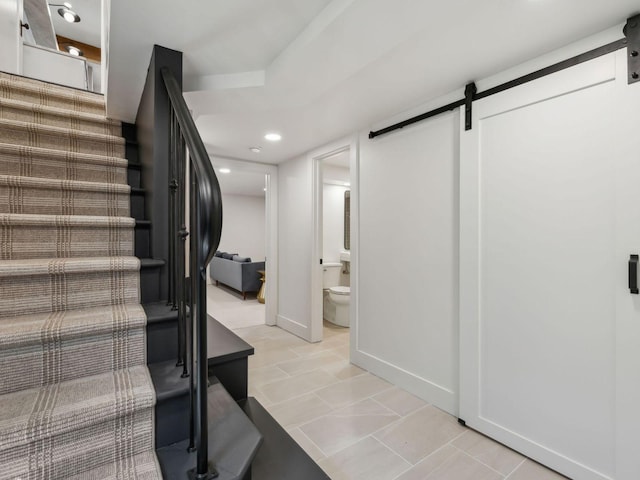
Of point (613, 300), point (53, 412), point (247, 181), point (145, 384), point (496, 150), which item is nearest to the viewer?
point (53, 412)

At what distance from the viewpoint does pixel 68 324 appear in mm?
1013

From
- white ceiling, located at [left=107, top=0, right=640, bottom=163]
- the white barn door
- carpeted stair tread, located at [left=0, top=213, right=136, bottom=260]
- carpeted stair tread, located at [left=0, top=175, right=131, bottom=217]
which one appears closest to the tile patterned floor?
the white barn door

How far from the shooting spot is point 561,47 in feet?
5.14

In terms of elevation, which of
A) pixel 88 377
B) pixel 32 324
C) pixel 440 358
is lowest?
pixel 440 358

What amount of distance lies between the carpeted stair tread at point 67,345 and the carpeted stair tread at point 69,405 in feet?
0.12

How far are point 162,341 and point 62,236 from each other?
732 millimetres

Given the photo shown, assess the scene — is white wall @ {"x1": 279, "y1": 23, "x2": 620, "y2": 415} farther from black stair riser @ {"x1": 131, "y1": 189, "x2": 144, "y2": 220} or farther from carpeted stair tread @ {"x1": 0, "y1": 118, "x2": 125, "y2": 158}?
carpeted stair tread @ {"x1": 0, "y1": 118, "x2": 125, "y2": 158}

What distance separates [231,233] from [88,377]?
6921mm

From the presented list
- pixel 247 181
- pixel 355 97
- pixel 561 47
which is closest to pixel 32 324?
pixel 355 97

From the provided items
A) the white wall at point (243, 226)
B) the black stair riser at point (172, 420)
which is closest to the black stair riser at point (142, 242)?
the black stair riser at point (172, 420)

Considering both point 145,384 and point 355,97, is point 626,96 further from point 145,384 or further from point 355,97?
point 145,384

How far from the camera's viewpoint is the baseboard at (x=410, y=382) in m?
2.10

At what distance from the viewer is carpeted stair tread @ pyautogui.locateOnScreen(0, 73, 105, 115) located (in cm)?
206

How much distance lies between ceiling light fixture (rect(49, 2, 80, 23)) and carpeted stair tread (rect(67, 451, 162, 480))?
527cm
